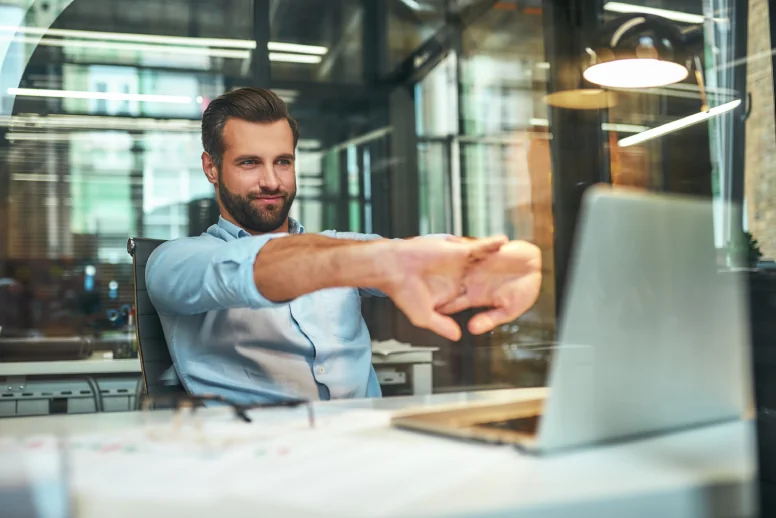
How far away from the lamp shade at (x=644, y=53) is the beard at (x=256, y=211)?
5.94 feet

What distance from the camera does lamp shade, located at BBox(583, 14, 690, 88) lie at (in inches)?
119

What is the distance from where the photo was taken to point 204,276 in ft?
4.23

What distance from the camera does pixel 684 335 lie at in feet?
2.75

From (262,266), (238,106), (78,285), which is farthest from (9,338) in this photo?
(262,266)

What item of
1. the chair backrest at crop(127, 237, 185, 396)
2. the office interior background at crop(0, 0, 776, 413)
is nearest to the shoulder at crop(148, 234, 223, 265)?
the chair backrest at crop(127, 237, 185, 396)

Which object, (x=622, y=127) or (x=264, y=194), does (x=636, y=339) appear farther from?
(x=622, y=127)

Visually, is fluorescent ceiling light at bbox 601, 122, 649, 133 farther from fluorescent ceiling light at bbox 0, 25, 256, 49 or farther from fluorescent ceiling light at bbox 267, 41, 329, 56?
fluorescent ceiling light at bbox 0, 25, 256, 49

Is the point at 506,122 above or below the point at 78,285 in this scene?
above

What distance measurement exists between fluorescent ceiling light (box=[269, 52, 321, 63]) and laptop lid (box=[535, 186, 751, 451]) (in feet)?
14.9

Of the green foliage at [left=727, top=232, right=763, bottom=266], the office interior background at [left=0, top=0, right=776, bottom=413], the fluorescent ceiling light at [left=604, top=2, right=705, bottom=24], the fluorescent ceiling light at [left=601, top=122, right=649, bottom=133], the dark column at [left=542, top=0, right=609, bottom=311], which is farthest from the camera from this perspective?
the office interior background at [left=0, top=0, right=776, bottom=413]

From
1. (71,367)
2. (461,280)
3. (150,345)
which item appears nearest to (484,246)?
(461,280)

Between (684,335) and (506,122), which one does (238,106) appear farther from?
(506,122)

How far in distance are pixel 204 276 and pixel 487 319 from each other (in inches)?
19.9

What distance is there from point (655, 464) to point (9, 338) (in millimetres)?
4426
